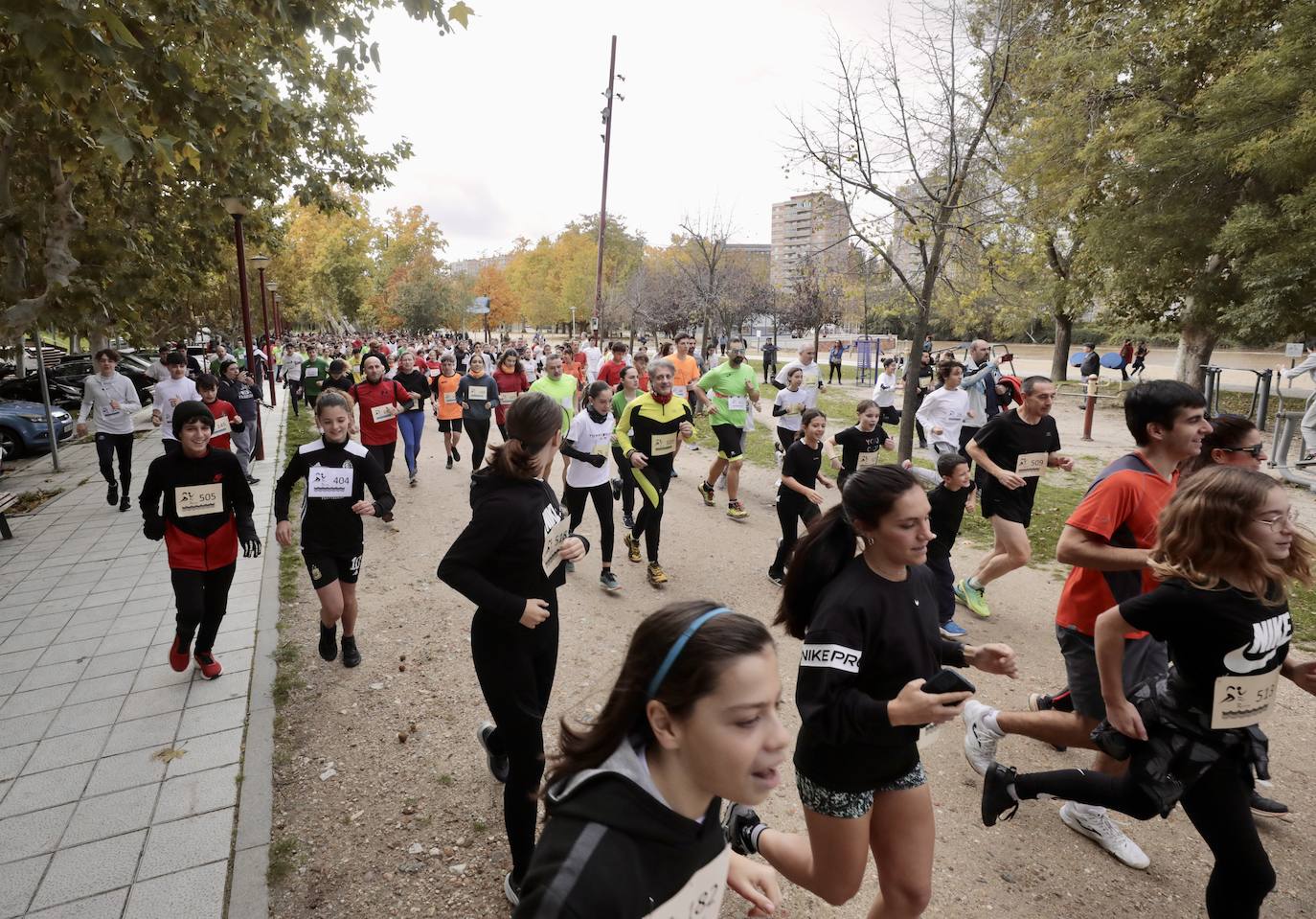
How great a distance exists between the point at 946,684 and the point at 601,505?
4.54 m

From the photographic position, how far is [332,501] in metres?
4.74

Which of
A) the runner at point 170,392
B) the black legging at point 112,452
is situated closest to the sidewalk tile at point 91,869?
the runner at point 170,392

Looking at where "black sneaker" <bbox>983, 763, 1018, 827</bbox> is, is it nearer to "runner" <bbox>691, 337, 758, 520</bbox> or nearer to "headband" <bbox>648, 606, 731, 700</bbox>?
"headband" <bbox>648, 606, 731, 700</bbox>

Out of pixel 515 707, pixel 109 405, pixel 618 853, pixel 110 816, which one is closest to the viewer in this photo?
pixel 618 853

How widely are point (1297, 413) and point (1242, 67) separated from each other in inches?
283

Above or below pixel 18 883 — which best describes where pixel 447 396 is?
above

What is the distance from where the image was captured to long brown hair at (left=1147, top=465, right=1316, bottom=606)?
7.54ft

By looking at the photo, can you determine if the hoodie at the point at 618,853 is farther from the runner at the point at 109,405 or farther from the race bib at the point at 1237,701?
the runner at the point at 109,405

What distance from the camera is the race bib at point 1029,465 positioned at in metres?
5.52

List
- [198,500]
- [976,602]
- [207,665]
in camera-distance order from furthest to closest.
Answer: [976,602]
[207,665]
[198,500]

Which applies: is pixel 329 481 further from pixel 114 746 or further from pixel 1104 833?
pixel 1104 833

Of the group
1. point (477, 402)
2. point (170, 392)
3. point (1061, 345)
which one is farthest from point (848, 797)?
point (1061, 345)

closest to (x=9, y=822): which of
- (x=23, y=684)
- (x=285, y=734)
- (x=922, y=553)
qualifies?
(x=285, y=734)

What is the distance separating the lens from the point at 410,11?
15.2ft
